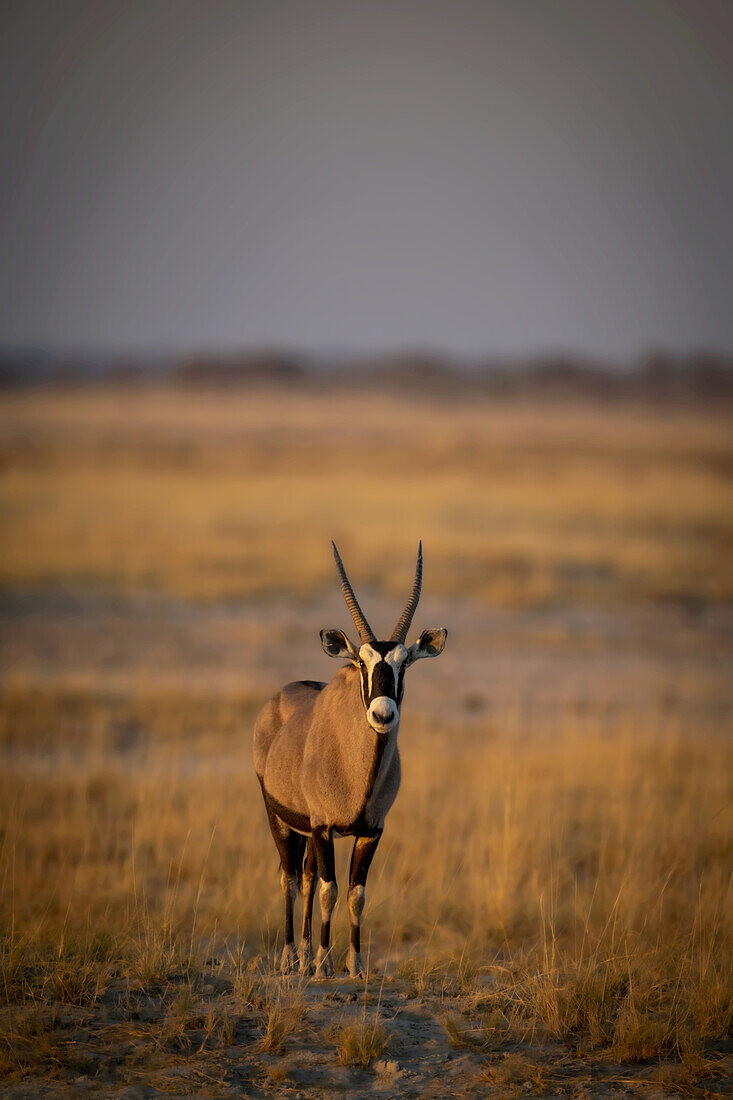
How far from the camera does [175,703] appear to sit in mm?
17578

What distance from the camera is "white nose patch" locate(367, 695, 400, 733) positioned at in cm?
595

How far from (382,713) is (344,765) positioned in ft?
2.85

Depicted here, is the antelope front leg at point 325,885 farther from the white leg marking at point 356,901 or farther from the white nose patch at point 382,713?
the white nose patch at point 382,713

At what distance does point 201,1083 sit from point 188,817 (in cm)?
684

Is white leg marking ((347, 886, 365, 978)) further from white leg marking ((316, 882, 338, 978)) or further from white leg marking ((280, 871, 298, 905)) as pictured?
white leg marking ((280, 871, 298, 905))

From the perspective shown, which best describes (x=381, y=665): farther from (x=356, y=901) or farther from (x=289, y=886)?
(x=289, y=886)

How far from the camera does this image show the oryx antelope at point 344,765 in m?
6.25

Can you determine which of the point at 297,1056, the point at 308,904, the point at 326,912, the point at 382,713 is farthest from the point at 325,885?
the point at 382,713

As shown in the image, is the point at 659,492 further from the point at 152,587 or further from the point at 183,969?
the point at 183,969

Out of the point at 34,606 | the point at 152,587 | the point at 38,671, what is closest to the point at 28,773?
the point at 38,671

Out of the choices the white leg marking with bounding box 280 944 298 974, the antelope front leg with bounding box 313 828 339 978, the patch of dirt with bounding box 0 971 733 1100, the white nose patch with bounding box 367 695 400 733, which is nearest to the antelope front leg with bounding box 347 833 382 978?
the antelope front leg with bounding box 313 828 339 978

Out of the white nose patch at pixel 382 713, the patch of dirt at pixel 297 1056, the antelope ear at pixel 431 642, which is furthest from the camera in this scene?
the antelope ear at pixel 431 642

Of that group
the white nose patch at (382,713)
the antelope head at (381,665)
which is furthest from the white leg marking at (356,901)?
the white nose patch at (382,713)

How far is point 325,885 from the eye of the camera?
6691 mm
